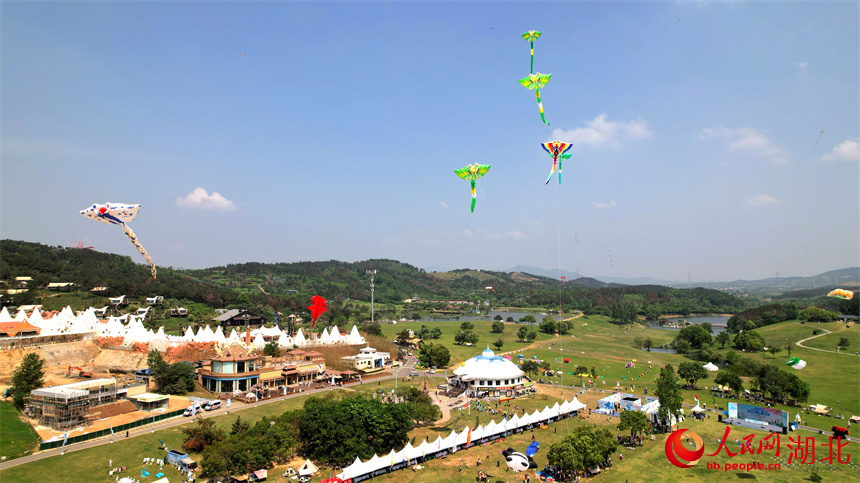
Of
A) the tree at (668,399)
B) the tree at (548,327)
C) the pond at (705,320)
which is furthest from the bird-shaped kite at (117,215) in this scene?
the pond at (705,320)

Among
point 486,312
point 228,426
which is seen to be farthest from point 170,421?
point 486,312

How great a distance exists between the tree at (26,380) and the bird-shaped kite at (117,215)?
10.3 m

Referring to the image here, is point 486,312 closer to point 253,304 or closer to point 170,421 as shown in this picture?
point 253,304

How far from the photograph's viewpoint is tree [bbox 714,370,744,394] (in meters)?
41.1

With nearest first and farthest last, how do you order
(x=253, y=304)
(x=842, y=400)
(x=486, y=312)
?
1. (x=842, y=400)
2. (x=253, y=304)
3. (x=486, y=312)

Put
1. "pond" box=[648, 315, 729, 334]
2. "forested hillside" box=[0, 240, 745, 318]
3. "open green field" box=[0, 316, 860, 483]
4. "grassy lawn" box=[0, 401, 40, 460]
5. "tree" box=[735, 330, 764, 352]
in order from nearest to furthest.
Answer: "open green field" box=[0, 316, 860, 483], "grassy lawn" box=[0, 401, 40, 460], "tree" box=[735, 330, 764, 352], "forested hillside" box=[0, 240, 745, 318], "pond" box=[648, 315, 729, 334]

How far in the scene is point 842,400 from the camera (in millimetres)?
39594

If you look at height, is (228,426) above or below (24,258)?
below

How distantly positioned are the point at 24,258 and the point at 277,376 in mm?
76465

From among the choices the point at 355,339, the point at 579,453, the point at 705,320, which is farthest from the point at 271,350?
the point at 705,320

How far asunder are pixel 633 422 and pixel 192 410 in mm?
31607

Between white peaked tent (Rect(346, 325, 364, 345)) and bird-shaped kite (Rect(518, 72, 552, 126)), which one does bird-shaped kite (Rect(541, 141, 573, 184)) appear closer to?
bird-shaped kite (Rect(518, 72, 552, 126))

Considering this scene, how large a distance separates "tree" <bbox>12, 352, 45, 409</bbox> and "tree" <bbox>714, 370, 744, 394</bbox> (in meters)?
57.9

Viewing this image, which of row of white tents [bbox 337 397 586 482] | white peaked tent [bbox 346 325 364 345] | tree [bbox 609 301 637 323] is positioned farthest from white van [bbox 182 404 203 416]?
tree [bbox 609 301 637 323]
